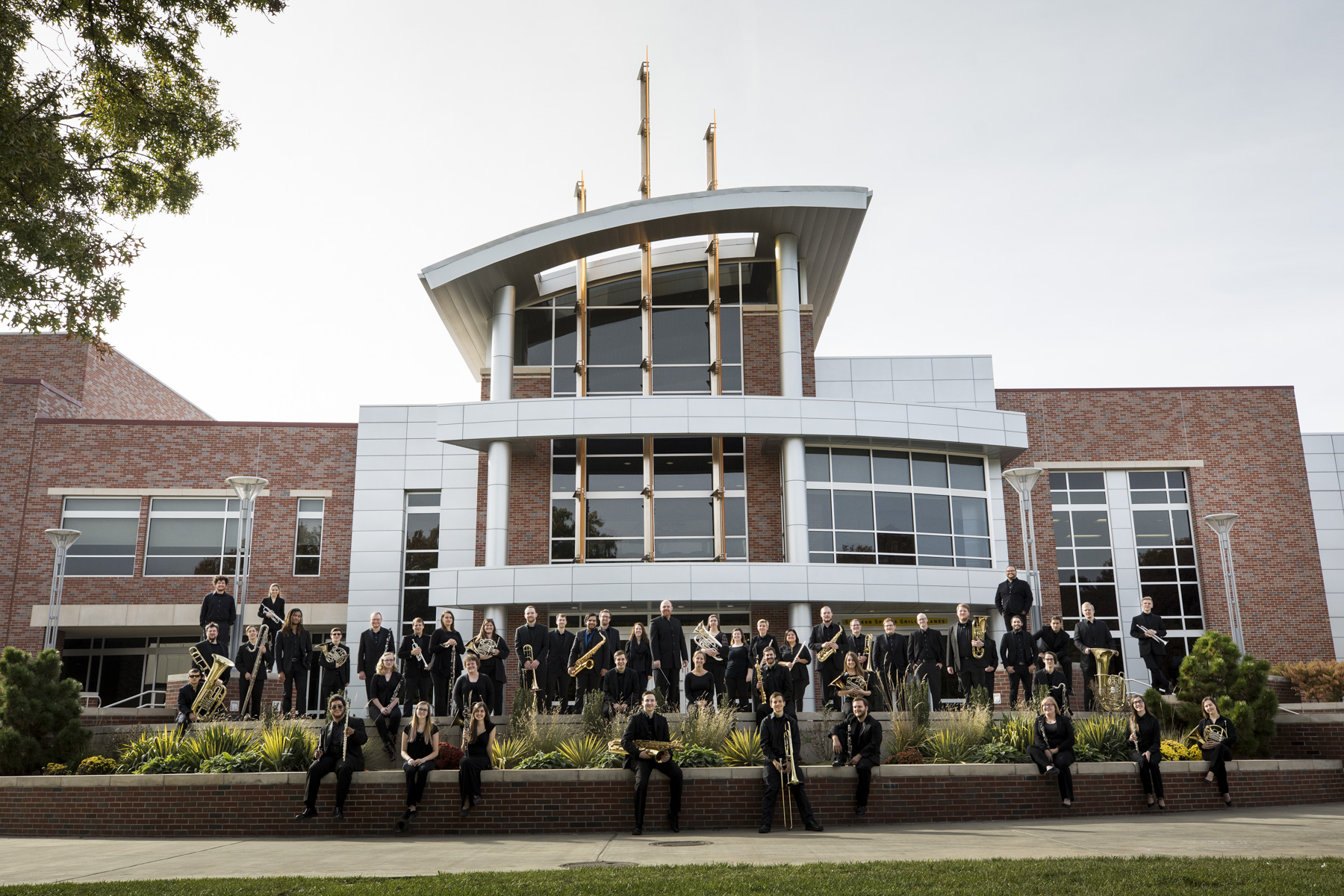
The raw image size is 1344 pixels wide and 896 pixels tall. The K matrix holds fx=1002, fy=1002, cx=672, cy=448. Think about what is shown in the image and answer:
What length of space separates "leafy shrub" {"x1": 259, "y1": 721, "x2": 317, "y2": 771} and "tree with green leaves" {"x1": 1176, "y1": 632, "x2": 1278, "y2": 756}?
11748 millimetres

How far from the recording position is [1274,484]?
27.8 m

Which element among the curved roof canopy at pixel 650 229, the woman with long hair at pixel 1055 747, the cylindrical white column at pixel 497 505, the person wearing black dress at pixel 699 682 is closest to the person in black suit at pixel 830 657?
the person wearing black dress at pixel 699 682

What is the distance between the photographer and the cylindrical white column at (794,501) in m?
22.2

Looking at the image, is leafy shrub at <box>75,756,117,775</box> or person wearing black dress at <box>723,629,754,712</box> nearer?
leafy shrub at <box>75,756,117,775</box>

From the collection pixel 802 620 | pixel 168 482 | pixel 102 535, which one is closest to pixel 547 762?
pixel 802 620

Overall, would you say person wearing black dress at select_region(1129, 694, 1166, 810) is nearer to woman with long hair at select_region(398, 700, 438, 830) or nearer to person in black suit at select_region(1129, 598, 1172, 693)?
person in black suit at select_region(1129, 598, 1172, 693)

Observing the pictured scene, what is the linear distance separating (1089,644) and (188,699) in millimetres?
13081

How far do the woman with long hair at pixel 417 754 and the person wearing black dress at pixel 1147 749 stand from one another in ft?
27.5

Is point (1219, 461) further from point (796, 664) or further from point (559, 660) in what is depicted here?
point (559, 660)

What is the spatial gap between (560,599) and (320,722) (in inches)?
321

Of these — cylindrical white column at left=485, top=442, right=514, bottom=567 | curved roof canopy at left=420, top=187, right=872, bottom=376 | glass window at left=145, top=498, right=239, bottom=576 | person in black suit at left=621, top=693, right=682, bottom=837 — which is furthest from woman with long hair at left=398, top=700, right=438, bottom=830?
glass window at left=145, top=498, right=239, bottom=576

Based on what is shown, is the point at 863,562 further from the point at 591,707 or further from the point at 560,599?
the point at 591,707

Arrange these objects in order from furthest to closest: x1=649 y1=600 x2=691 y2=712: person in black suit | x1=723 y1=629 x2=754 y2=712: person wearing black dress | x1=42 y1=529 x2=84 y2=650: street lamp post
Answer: x1=42 y1=529 x2=84 y2=650: street lamp post, x1=649 y1=600 x2=691 y2=712: person in black suit, x1=723 y1=629 x2=754 y2=712: person wearing black dress

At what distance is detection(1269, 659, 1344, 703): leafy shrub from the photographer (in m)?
23.4
